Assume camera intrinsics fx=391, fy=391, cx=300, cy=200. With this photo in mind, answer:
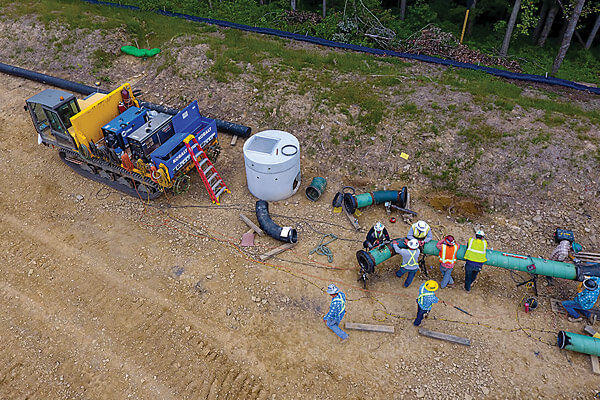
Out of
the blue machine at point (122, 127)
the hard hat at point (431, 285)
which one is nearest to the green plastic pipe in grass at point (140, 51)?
the blue machine at point (122, 127)

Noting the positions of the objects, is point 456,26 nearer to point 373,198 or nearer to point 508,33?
point 508,33

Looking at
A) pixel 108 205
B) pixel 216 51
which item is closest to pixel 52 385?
pixel 108 205

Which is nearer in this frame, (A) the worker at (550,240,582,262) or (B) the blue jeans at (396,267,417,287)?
(B) the blue jeans at (396,267,417,287)

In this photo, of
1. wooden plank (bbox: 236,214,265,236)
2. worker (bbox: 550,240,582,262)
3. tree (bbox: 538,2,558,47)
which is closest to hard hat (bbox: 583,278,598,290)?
worker (bbox: 550,240,582,262)

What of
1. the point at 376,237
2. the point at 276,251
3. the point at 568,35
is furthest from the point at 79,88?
the point at 568,35

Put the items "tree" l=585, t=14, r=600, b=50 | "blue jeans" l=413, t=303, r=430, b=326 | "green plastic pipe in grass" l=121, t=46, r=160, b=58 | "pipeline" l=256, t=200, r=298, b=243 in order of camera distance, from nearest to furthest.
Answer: "blue jeans" l=413, t=303, r=430, b=326 < "pipeline" l=256, t=200, r=298, b=243 < "tree" l=585, t=14, r=600, b=50 < "green plastic pipe in grass" l=121, t=46, r=160, b=58

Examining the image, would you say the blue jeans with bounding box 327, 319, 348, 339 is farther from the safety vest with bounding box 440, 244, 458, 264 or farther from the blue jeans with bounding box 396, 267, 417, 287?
the safety vest with bounding box 440, 244, 458, 264

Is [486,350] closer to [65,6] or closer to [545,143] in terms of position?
[545,143]

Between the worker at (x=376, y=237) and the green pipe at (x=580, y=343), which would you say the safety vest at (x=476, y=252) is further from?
the green pipe at (x=580, y=343)
